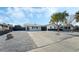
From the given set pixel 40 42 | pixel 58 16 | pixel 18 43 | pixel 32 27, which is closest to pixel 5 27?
pixel 18 43

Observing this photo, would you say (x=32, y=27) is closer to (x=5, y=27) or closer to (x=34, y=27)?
(x=34, y=27)

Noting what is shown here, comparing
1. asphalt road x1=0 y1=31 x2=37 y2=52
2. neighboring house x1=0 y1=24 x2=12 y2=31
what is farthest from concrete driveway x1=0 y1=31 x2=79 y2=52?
neighboring house x1=0 y1=24 x2=12 y2=31

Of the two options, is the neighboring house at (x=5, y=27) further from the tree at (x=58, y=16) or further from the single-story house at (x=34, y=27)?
the tree at (x=58, y=16)

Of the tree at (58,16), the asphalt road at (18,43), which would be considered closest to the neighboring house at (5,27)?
the asphalt road at (18,43)

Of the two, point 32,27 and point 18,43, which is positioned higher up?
point 32,27

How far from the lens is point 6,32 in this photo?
13.3ft

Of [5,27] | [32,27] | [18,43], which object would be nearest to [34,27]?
[32,27]

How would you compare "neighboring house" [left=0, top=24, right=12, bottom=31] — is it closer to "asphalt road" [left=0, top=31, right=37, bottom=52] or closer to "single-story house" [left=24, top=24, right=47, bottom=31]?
"asphalt road" [left=0, top=31, right=37, bottom=52]

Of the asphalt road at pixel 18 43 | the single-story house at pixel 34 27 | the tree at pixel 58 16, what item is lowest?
the asphalt road at pixel 18 43

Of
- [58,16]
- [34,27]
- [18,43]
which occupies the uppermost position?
[58,16]

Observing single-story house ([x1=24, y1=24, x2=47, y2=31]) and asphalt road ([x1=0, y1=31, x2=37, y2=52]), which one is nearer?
asphalt road ([x1=0, y1=31, x2=37, y2=52])

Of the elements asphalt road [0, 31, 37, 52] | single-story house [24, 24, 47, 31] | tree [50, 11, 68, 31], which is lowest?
asphalt road [0, 31, 37, 52]
